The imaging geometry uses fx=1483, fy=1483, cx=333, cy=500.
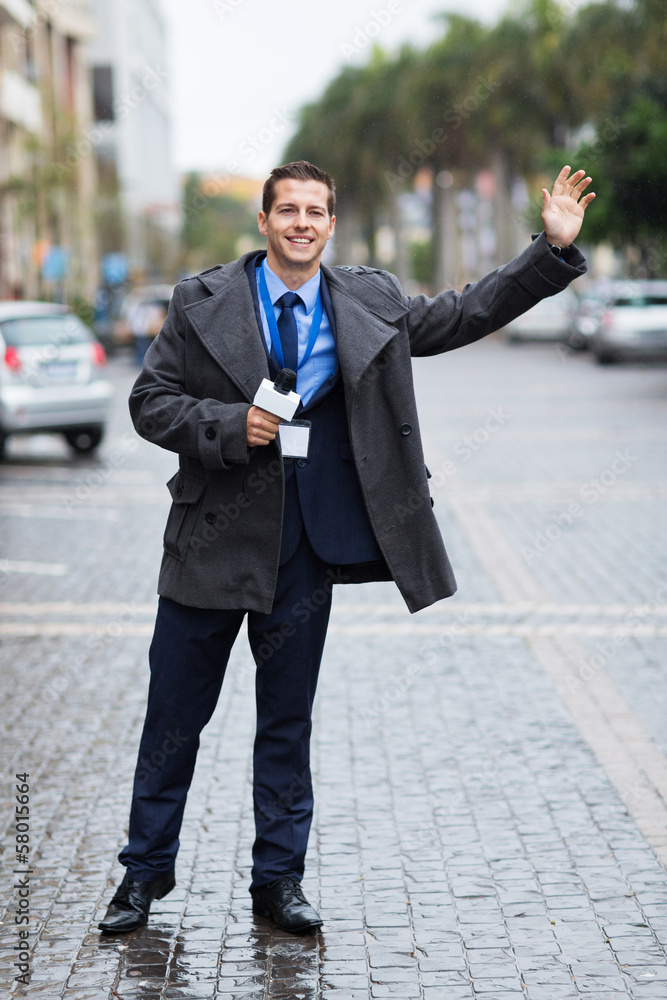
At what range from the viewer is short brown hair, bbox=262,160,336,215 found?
12.2 ft

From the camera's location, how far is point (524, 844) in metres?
4.46

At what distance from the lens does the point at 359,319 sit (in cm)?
371

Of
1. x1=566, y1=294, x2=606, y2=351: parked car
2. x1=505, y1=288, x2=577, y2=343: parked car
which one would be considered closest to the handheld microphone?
x1=566, y1=294, x2=606, y2=351: parked car

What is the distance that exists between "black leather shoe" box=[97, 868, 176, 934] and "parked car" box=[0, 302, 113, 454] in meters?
11.7

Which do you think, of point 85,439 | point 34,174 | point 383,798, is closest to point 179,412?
point 383,798

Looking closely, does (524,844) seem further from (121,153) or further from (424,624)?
(121,153)

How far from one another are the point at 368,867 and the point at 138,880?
2.54 ft

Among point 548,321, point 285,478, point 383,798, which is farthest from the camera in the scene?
point 548,321

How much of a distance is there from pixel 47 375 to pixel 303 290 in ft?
39.6

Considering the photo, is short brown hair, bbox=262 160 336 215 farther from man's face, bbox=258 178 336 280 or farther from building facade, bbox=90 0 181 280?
building facade, bbox=90 0 181 280

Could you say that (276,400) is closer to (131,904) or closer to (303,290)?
(303,290)

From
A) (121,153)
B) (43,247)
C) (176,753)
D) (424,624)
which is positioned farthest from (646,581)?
(121,153)

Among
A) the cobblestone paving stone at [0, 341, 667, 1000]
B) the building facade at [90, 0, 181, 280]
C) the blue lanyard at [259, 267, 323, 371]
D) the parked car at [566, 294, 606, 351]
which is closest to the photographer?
the cobblestone paving stone at [0, 341, 667, 1000]

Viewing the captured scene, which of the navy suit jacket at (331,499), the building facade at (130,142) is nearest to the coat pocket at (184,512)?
the navy suit jacket at (331,499)
